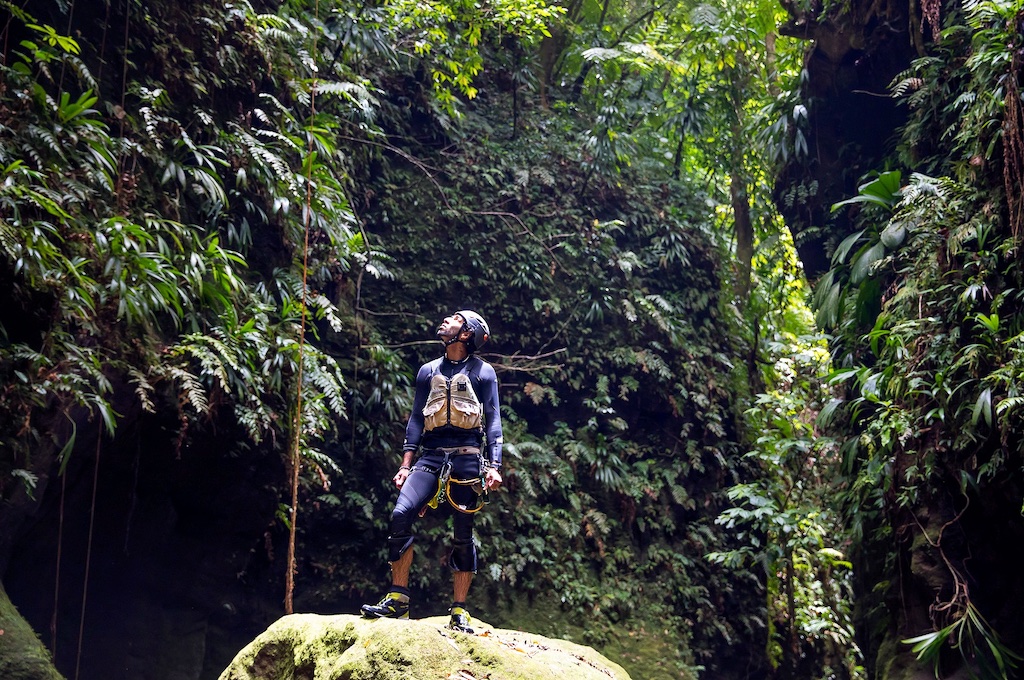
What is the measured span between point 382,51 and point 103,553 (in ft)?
19.2

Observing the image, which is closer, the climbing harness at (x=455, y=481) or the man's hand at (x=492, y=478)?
the man's hand at (x=492, y=478)

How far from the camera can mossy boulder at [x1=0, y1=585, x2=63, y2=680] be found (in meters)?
4.30

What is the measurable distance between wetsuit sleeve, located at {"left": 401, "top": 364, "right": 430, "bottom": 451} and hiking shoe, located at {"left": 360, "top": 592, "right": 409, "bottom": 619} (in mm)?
916

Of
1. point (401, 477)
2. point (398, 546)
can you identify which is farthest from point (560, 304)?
point (398, 546)

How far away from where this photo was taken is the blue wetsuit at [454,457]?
4.46 meters

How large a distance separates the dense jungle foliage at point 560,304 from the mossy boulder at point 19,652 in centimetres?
76

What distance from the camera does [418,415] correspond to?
4816 mm

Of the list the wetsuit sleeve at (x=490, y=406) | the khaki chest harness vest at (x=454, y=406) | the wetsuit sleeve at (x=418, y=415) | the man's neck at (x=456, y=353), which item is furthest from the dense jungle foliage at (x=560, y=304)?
the wetsuit sleeve at (x=490, y=406)

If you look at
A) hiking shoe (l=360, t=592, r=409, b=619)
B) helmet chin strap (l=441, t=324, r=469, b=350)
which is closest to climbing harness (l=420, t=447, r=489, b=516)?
hiking shoe (l=360, t=592, r=409, b=619)

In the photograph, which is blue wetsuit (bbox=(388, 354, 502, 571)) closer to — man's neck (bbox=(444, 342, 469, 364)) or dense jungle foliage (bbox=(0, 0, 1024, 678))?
man's neck (bbox=(444, 342, 469, 364))

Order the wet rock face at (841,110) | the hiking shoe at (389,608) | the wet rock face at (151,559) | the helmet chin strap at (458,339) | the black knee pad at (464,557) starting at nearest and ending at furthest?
the hiking shoe at (389,608) → the black knee pad at (464,557) → the helmet chin strap at (458,339) → the wet rock face at (151,559) → the wet rock face at (841,110)

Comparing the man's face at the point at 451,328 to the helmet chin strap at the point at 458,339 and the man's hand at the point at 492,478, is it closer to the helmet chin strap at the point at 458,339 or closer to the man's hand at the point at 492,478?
the helmet chin strap at the point at 458,339

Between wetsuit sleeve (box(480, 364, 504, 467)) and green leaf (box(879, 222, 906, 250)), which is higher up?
green leaf (box(879, 222, 906, 250))

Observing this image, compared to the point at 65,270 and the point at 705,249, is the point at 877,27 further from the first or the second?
the point at 65,270
